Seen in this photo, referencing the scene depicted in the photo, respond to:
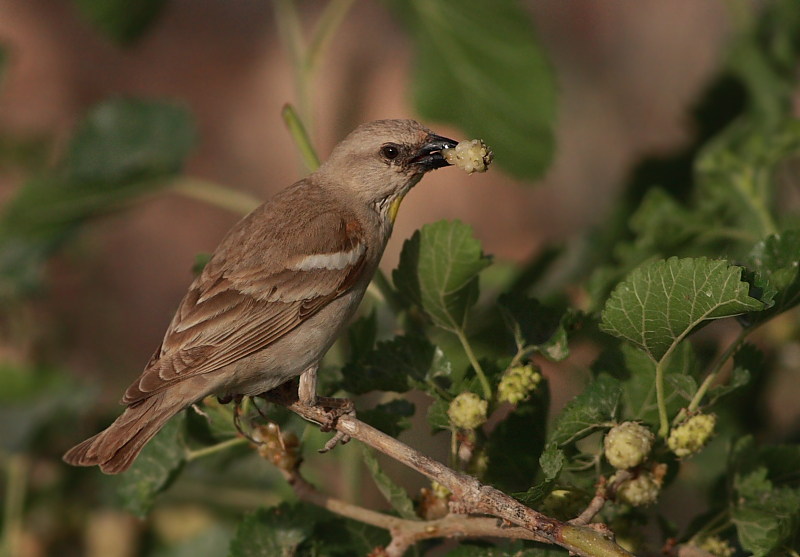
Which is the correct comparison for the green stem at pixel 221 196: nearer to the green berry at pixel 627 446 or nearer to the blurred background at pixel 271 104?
the green berry at pixel 627 446

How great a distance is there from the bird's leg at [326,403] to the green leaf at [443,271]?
39cm

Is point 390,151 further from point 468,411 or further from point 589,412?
point 589,412

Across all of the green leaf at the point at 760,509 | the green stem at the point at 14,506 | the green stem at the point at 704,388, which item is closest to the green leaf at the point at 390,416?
the green stem at the point at 704,388

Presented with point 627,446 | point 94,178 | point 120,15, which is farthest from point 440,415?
point 120,15

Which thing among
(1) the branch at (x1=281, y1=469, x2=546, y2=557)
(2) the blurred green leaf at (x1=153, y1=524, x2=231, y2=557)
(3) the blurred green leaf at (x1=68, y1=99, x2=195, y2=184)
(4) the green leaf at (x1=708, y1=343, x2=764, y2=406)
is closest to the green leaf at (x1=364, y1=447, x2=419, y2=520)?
(1) the branch at (x1=281, y1=469, x2=546, y2=557)

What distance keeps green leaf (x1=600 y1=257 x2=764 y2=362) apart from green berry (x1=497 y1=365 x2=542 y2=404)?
0.23 meters

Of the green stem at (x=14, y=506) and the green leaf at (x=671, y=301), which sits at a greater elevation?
the green leaf at (x=671, y=301)

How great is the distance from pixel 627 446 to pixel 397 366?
25.2 inches

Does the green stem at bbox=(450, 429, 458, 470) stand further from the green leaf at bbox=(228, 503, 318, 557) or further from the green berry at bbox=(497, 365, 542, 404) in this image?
the green leaf at bbox=(228, 503, 318, 557)

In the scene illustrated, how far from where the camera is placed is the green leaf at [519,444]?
2170 mm

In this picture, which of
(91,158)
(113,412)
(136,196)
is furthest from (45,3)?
(113,412)

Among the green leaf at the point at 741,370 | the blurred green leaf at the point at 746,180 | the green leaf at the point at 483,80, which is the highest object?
the green leaf at the point at 483,80

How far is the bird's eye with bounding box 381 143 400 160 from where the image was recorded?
11.1ft

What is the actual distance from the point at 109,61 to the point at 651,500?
6.88 metres
